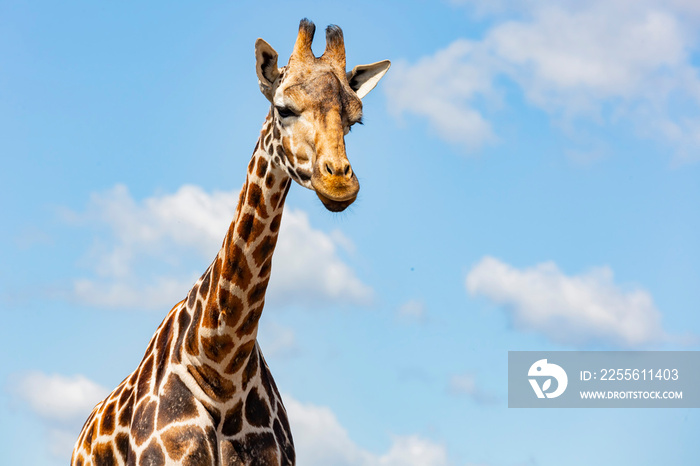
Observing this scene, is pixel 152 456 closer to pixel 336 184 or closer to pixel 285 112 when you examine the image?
pixel 336 184

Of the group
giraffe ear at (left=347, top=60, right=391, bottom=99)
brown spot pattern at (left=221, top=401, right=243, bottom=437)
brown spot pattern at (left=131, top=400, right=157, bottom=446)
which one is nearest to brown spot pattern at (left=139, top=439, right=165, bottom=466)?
brown spot pattern at (left=131, top=400, right=157, bottom=446)

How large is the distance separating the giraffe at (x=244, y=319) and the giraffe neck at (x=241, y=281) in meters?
0.01

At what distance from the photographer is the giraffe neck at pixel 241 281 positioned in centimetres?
967

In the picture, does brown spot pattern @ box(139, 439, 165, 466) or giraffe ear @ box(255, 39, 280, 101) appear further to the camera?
brown spot pattern @ box(139, 439, 165, 466)

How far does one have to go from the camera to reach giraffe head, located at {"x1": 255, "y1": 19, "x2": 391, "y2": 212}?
8.52 meters

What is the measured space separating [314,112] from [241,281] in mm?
2055

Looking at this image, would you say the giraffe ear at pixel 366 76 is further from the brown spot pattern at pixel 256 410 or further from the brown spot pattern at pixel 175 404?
the brown spot pattern at pixel 175 404

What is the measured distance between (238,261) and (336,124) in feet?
6.49

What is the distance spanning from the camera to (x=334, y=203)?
853 cm

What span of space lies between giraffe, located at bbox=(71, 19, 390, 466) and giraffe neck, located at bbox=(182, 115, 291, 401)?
0.04ft

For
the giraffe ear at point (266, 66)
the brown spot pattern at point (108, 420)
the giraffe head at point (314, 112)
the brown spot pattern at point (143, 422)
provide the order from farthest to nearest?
the brown spot pattern at point (108, 420)
the brown spot pattern at point (143, 422)
the giraffe ear at point (266, 66)
the giraffe head at point (314, 112)

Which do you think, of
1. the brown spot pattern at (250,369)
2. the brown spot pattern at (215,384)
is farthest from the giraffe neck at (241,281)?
the brown spot pattern at (250,369)

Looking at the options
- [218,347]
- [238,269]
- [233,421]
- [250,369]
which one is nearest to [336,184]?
[238,269]

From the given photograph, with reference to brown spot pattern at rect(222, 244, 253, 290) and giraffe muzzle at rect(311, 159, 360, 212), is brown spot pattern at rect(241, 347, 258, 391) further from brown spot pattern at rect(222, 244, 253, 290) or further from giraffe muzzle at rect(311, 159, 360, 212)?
giraffe muzzle at rect(311, 159, 360, 212)
